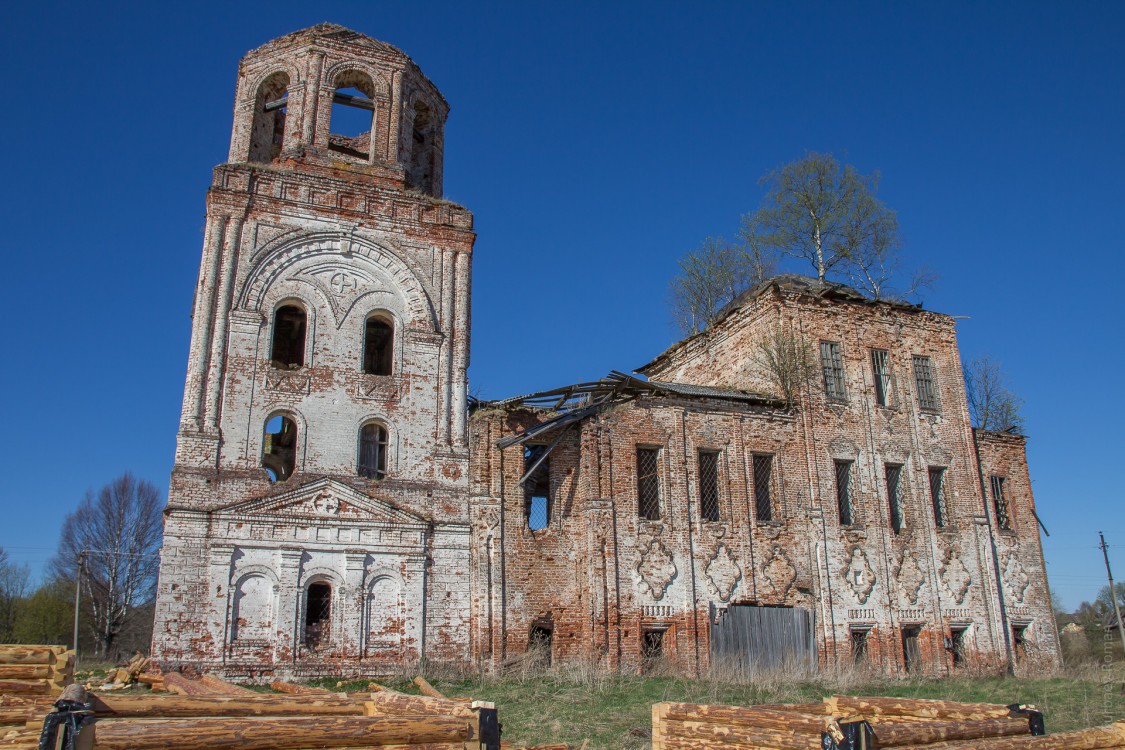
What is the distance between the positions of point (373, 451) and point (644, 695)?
6690 mm

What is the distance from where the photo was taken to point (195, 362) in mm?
15602

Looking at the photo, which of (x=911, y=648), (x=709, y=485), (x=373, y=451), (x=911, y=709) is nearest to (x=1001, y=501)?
(x=911, y=648)

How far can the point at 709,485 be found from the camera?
59.5ft

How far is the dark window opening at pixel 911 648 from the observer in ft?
59.8

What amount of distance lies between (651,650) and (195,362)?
9705mm

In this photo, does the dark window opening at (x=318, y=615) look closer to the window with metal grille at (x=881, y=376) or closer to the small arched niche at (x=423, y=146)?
the small arched niche at (x=423, y=146)

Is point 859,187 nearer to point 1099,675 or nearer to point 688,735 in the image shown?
point 1099,675

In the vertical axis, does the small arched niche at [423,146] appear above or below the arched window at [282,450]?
above

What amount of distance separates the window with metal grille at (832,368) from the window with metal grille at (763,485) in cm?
228

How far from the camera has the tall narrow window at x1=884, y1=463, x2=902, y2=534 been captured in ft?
63.6

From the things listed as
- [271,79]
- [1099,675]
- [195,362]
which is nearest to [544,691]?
[195,362]

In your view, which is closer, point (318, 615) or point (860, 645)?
point (318, 615)

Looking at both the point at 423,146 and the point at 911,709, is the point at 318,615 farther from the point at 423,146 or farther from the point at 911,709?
the point at 911,709

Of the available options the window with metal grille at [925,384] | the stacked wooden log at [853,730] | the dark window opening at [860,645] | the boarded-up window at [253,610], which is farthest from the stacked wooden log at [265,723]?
the window with metal grille at [925,384]
